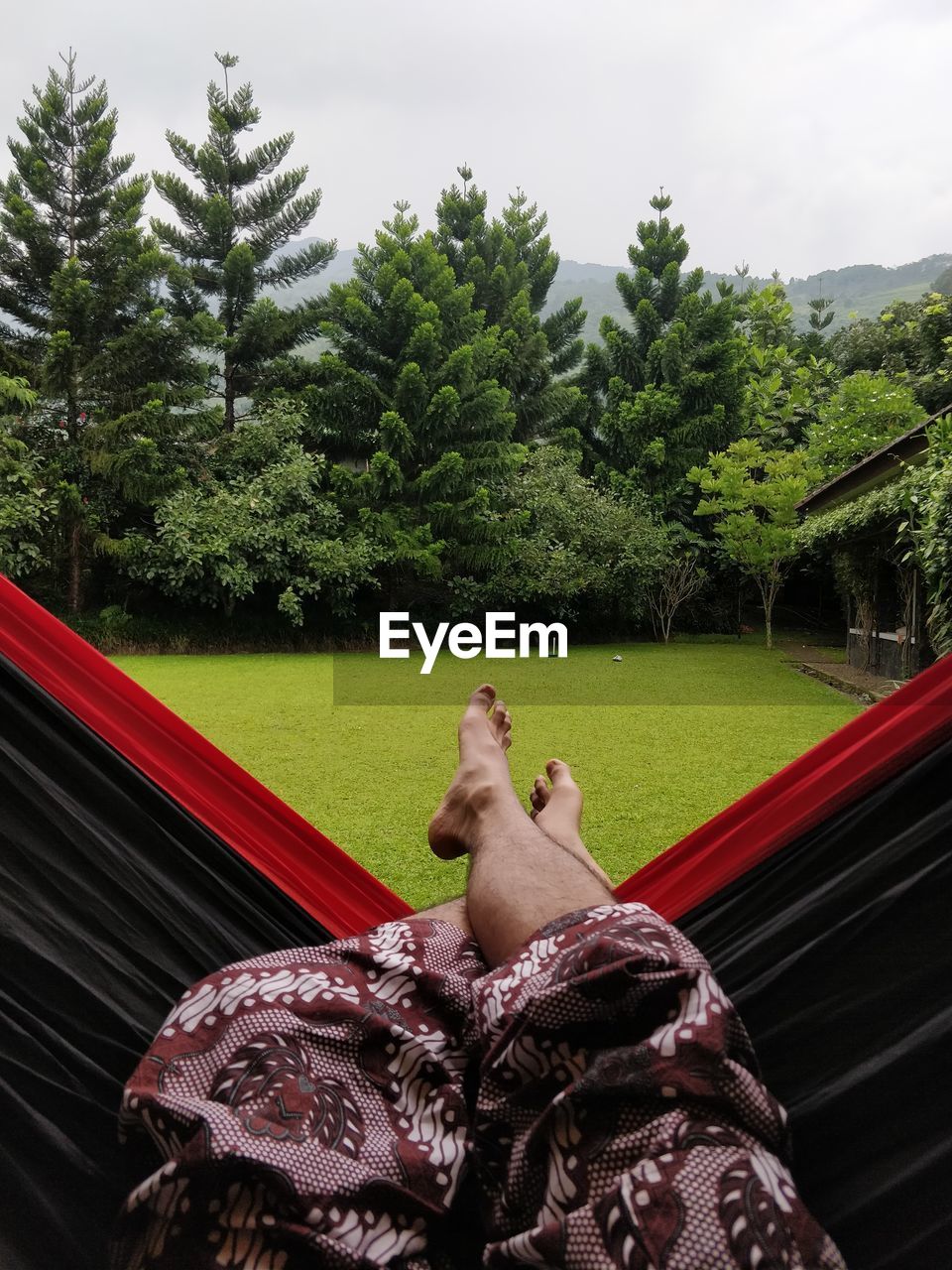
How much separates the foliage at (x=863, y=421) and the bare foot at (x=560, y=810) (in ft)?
30.2

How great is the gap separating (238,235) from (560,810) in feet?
33.5

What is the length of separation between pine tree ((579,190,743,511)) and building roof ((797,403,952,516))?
3.85 metres

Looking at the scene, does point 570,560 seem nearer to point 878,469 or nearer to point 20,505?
point 878,469

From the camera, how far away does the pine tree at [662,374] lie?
10789 mm

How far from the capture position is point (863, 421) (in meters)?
9.87

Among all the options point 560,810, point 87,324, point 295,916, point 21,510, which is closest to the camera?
point 295,916

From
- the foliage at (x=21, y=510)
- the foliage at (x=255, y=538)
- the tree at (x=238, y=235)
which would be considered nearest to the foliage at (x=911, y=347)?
the foliage at (x=255, y=538)

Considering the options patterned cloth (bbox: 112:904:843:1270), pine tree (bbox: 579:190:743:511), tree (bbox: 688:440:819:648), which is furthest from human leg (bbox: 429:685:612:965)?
pine tree (bbox: 579:190:743:511)

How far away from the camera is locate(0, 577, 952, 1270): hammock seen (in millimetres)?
650

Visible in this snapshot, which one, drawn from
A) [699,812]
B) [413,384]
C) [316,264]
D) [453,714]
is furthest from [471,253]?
[699,812]

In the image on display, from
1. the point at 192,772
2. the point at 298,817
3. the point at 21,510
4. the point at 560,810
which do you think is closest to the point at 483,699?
the point at 560,810

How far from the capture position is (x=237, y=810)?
119 centimetres

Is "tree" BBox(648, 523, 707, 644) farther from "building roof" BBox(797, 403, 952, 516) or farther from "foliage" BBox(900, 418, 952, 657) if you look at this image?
"foliage" BBox(900, 418, 952, 657)

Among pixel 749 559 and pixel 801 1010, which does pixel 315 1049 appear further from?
pixel 749 559
